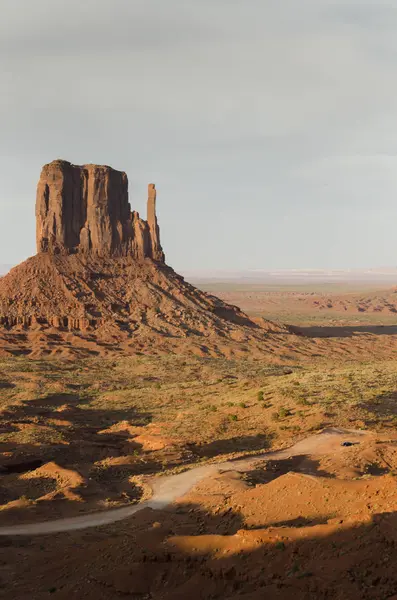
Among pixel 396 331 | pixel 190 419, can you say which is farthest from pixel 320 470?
pixel 396 331

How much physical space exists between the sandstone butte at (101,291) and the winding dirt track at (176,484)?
46614 millimetres

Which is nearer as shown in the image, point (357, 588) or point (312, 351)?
point (357, 588)

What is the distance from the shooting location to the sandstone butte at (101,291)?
79.2 m

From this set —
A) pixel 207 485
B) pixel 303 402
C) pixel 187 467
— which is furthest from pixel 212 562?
pixel 303 402

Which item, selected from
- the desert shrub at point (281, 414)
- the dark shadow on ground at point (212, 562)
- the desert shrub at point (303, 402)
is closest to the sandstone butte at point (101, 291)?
the desert shrub at point (303, 402)

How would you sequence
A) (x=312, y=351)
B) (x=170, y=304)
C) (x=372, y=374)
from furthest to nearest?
(x=170, y=304) < (x=312, y=351) < (x=372, y=374)

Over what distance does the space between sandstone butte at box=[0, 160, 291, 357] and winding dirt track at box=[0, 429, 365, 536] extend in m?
46.6

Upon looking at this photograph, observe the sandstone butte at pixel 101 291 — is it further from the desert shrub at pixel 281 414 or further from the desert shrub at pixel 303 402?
the desert shrub at pixel 281 414

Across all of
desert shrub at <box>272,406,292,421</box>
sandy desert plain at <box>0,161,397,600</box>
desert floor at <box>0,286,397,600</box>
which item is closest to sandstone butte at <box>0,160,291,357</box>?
sandy desert plain at <box>0,161,397,600</box>

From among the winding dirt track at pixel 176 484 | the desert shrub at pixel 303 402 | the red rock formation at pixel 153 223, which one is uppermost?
the red rock formation at pixel 153 223

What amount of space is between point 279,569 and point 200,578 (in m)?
2.41

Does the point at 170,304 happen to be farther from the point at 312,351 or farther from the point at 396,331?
the point at 396,331

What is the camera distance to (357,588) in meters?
12.0

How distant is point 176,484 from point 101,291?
66.5 metres
